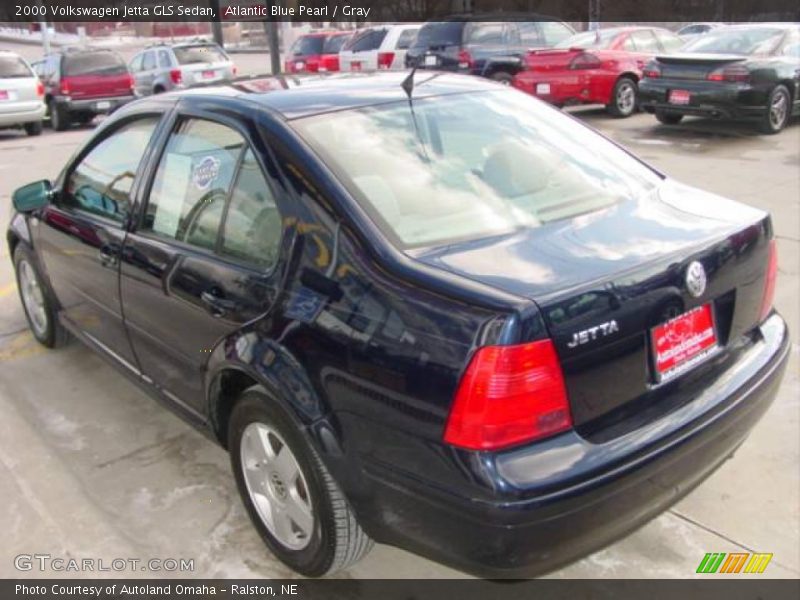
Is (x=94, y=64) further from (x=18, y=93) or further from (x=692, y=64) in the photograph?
(x=692, y=64)

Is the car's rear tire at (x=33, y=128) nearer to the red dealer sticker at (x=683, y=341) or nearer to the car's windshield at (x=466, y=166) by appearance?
the car's windshield at (x=466, y=166)

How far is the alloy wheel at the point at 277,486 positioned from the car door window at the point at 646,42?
1243cm

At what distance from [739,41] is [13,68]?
13.1 m

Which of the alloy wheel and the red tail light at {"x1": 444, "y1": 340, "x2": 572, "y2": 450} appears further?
the alloy wheel

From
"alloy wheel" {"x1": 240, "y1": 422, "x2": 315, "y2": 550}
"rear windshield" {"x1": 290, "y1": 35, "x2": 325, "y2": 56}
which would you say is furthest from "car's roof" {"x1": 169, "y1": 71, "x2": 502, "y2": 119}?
"rear windshield" {"x1": 290, "y1": 35, "x2": 325, "y2": 56}

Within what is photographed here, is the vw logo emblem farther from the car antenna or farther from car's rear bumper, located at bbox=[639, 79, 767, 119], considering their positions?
car's rear bumper, located at bbox=[639, 79, 767, 119]

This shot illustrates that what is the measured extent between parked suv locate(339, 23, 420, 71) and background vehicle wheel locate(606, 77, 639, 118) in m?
4.58

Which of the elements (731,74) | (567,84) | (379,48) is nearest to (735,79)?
(731,74)

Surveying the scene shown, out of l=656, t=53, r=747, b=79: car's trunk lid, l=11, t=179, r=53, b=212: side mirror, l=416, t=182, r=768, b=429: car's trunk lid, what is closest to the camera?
l=416, t=182, r=768, b=429: car's trunk lid

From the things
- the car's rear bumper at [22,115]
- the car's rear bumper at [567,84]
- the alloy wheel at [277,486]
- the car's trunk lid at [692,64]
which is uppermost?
the car's trunk lid at [692,64]

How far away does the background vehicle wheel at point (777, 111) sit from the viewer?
33.9 feet

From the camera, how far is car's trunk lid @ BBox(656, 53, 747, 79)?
33.5 ft

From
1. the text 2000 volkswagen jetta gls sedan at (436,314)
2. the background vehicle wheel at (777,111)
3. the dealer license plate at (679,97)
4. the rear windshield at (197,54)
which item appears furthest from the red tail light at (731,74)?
the rear windshield at (197,54)

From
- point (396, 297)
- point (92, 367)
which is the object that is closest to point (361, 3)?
point (92, 367)
